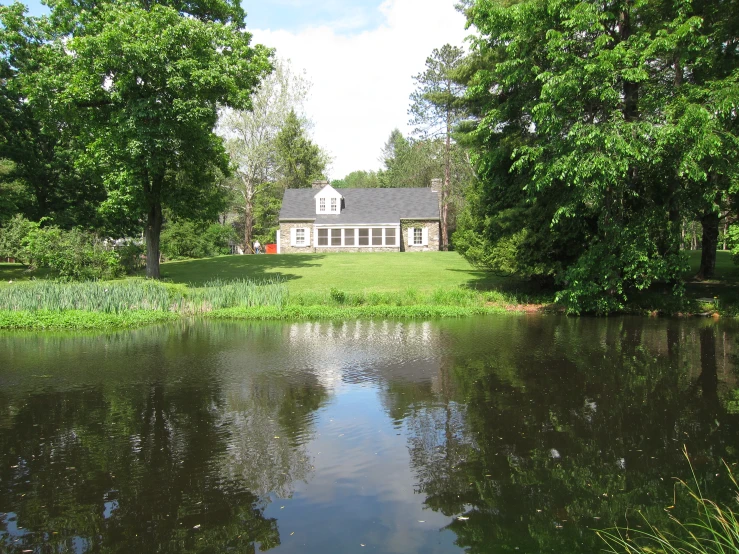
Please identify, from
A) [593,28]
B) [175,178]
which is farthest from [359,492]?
[175,178]

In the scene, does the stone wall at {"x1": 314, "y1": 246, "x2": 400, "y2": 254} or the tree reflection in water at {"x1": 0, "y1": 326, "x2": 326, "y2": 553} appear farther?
the stone wall at {"x1": 314, "y1": 246, "x2": 400, "y2": 254}

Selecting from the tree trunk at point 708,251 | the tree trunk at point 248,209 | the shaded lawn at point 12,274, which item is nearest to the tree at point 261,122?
the tree trunk at point 248,209

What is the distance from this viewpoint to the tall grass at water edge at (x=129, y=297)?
16438mm

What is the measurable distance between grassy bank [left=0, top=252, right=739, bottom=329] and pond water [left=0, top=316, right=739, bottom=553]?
3.99 meters

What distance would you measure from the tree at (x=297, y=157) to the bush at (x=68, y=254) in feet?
89.3

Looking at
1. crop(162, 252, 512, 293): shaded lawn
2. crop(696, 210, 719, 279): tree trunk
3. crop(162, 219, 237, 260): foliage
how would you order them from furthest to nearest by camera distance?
1. crop(162, 219, 237, 260): foliage
2. crop(162, 252, 512, 293): shaded lawn
3. crop(696, 210, 719, 279): tree trunk

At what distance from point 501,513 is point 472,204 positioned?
2024 centimetres

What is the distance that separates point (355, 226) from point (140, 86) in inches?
896

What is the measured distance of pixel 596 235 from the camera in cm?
1816

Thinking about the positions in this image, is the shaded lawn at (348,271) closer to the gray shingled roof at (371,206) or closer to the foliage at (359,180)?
the gray shingled roof at (371,206)

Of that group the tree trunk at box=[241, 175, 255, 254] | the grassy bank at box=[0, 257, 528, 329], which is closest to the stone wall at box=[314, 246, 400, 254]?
the tree trunk at box=[241, 175, 255, 254]

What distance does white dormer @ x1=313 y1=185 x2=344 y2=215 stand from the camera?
145 ft

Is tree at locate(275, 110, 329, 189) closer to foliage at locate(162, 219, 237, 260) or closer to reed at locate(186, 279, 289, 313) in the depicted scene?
foliage at locate(162, 219, 237, 260)

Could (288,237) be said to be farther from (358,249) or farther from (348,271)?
(348,271)
